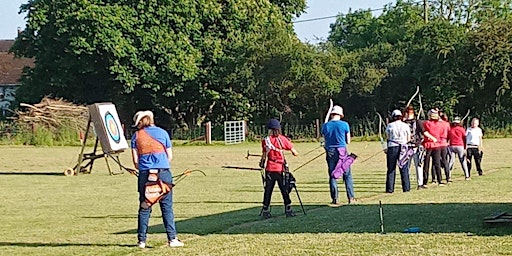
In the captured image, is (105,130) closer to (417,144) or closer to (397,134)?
(417,144)

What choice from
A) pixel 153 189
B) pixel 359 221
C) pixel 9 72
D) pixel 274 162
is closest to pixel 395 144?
pixel 274 162

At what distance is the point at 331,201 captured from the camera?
707 inches

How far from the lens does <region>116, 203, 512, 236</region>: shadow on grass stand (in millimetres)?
12344

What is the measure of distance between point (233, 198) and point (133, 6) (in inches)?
1567

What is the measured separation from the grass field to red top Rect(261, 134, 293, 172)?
2.90ft

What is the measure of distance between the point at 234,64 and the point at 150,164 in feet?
153

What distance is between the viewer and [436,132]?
20.6m

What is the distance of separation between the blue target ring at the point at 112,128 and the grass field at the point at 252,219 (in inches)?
108

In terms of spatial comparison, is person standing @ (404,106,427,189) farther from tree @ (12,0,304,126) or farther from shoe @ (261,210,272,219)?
tree @ (12,0,304,126)

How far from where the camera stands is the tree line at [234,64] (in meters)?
54.2

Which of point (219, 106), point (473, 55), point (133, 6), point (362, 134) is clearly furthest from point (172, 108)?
point (473, 55)

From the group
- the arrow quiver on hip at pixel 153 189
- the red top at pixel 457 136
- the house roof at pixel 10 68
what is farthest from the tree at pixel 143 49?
the arrow quiver on hip at pixel 153 189

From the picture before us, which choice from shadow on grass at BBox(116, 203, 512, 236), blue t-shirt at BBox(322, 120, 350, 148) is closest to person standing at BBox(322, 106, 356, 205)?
blue t-shirt at BBox(322, 120, 350, 148)

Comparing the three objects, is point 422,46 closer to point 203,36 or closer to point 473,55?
point 473,55
